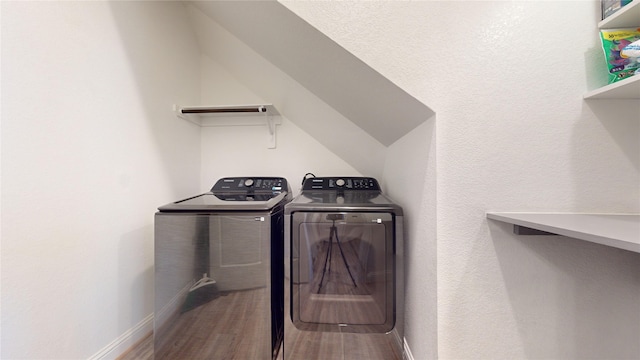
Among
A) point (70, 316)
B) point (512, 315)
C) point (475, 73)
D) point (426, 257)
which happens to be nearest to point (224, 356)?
point (70, 316)

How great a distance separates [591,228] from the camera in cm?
69

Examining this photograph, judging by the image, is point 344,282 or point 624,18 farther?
point 344,282

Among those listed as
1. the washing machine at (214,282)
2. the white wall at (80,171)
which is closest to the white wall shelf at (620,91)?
the washing machine at (214,282)

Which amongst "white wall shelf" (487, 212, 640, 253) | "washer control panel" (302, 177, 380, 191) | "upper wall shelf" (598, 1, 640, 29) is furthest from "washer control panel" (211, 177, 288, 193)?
"upper wall shelf" (598, 1, 640, 29)

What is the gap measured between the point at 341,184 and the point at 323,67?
863mm

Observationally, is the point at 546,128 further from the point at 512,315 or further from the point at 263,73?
the point at 263,73

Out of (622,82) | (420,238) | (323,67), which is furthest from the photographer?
(323,67)

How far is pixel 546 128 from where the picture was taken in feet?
3.19

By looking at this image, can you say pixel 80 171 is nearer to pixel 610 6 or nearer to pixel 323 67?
pixel 323 67

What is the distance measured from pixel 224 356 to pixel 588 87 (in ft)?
6.77

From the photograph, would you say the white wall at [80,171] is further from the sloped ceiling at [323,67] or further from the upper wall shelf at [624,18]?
the upper wall shelf at [624,18]

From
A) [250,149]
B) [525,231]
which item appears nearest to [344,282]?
[525,231]

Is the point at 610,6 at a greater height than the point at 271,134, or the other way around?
the point at 610,6

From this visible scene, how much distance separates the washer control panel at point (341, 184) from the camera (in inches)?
72.2
